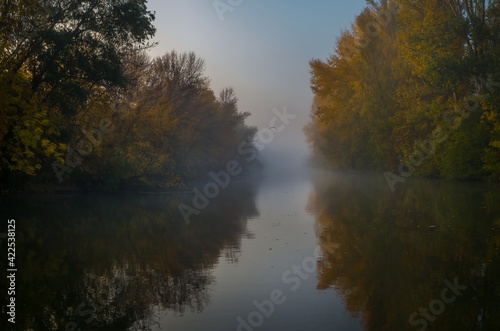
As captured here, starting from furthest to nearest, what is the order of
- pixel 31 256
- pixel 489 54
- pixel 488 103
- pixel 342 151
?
pixel 342 151 < pixel 489 54 < pixel 488 103 < pixel 31 256

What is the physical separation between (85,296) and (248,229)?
8.12m

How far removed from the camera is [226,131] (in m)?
64.2

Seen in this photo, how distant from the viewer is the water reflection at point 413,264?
6617mm

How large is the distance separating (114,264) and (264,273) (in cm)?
327

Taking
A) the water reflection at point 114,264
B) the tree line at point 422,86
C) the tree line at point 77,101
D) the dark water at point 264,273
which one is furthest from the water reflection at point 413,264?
the tree line at point 77,101

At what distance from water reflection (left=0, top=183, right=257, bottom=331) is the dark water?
3cm

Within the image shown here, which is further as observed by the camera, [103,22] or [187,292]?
[103,22]

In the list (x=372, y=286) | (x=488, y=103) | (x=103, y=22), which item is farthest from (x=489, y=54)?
(x=372, y=286)

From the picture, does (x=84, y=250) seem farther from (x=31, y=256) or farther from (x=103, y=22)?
(x=103, y=22)

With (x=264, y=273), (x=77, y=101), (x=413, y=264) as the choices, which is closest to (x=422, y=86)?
(x=77, y=101)

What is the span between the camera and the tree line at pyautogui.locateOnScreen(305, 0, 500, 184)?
94.7 ft

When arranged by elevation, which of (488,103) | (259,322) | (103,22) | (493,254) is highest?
(103,22)

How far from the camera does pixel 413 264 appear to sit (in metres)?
9.55

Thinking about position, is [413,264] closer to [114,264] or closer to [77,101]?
[114,264]
